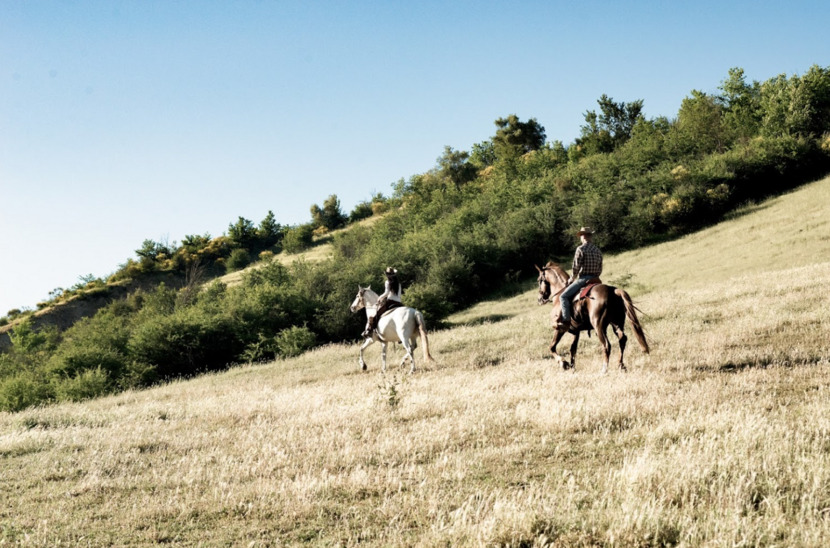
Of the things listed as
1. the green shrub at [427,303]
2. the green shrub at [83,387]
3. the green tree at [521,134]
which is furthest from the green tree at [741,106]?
the green shrub at [83,387]

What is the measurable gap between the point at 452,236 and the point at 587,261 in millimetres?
36494

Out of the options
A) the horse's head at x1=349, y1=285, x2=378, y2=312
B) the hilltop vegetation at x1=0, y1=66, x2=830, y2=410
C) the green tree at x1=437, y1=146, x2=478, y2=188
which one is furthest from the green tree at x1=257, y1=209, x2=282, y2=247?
the horse's head at x1=349, y1=285, x2=378, y2=312

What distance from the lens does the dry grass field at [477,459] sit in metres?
4.35

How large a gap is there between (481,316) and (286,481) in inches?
1007

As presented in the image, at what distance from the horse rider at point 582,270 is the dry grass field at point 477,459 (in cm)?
166

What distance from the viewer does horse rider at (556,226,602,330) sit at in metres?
11.7

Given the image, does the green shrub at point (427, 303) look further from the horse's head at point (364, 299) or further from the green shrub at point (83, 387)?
the green shrub at point (83, 387)

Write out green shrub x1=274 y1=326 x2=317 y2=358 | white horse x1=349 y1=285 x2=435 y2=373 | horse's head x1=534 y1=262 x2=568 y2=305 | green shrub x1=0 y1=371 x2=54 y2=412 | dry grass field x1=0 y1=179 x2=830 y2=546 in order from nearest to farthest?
1. dry grass field x1=0 y1=179 x2=830 y2=546
2. horse's head x1=534 y1=262 x2=568 y2=305
3. white horse x1=349 y1=285 x2=435 y2=373
4. green shrub x1=0 y1=371 x2=54 y2=412
5. green shrub x1=274 y1=326 x2=317 y2=358

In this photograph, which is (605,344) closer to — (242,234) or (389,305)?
(389,305)

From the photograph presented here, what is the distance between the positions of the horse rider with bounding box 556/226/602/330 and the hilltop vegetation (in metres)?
16.3

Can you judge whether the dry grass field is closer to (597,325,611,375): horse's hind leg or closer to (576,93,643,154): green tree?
(597,325,611,375): horse's hind leg

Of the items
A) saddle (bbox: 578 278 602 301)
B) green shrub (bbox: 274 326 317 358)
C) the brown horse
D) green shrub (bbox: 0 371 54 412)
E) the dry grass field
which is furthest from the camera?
green shrub (bbox: 274 326 317 358)

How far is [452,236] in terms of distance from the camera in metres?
48.1

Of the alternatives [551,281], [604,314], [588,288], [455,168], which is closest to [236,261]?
[455,168]
